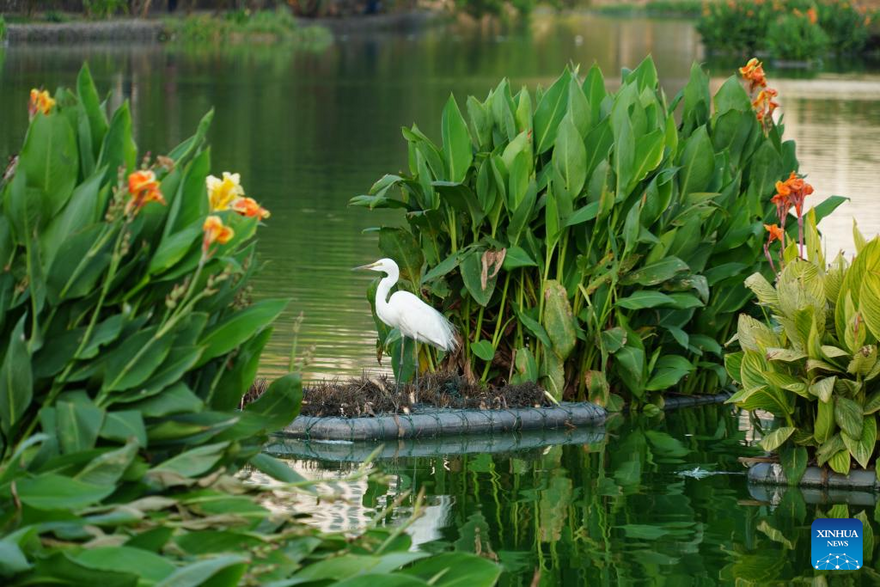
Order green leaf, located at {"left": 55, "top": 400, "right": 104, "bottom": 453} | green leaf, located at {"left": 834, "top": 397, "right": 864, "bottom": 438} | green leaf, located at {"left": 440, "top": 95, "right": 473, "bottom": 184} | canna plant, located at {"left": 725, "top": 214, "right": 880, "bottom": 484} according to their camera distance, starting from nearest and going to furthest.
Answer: green leaf, located at {"left": 55, "top": 400, "right": 104, "bottom": 453}, canna plant, located at {"left": 725, "top": 214, "right": 880, "bottom": 484}, green leaf, located at {"left": 834, "top": 397, "right": 864, "bottom": 438}, green leaf, located at {"left": 440, "top": 95, "right": 473, "bottom": 184}

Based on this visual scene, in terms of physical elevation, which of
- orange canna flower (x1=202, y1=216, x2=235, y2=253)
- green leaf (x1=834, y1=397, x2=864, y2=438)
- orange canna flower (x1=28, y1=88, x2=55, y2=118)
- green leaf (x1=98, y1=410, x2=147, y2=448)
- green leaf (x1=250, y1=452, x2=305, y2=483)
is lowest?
green leaf (x1=834, y1=397, x2=864, y2=438)

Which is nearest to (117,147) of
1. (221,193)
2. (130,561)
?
(221,193)

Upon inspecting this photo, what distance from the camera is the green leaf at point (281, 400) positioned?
4.05 m

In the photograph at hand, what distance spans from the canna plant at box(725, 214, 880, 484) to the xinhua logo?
0.41 metres

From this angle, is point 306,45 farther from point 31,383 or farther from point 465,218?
point 31,383

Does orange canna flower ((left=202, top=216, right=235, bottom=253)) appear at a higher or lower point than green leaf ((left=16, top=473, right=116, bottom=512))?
higher

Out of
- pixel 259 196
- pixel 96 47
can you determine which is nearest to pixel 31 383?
pixel 259 196

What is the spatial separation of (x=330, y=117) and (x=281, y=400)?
24788 millimetres

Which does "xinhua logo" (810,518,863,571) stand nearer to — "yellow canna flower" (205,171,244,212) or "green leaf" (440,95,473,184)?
"green leaf" (440,95,473,184)

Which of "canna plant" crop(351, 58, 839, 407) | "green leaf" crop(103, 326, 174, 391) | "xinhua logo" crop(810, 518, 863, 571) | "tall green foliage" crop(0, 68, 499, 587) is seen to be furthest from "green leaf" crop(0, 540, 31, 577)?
"canna plant" crop(351, 58, 839, 407)

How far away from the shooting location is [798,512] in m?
6.64

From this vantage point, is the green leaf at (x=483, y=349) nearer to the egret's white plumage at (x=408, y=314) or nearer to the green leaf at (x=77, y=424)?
the egret's white plumage at (x=408, y=314)

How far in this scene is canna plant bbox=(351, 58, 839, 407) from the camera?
8.10m

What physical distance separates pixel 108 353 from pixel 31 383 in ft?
0.66
